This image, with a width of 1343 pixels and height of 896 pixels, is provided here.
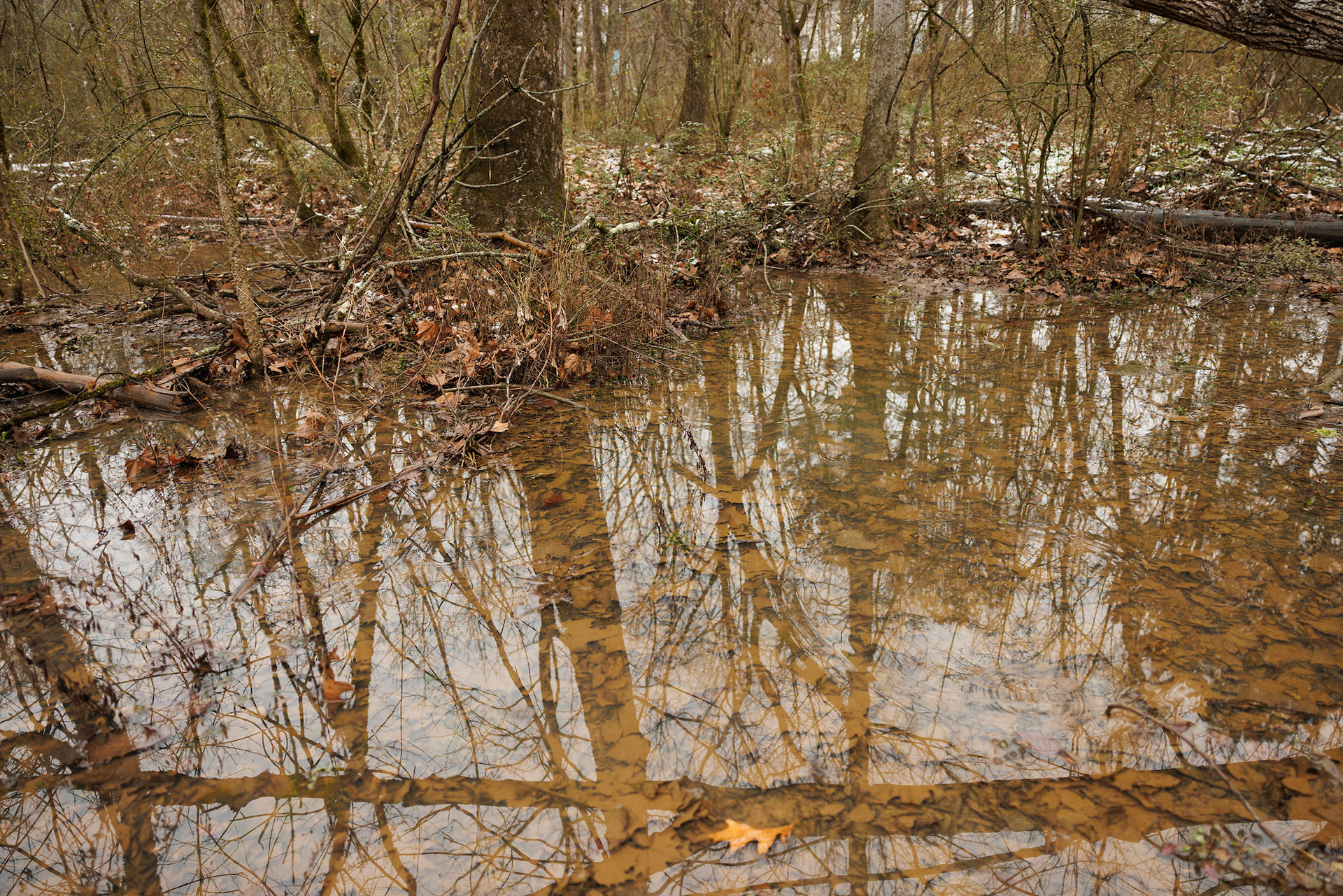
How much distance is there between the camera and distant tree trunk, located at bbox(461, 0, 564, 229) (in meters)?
5.96

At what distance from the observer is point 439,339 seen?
509 centimetres

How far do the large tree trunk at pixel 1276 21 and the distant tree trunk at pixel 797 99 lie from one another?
5854 mm

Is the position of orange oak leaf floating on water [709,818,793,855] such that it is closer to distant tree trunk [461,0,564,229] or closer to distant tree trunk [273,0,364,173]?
distant tree trunk [461,0,564,229]

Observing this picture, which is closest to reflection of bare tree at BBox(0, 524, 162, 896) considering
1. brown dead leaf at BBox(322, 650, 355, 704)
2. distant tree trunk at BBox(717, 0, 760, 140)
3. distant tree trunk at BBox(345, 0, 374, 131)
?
brown dead leaf at BBox(322, 650, 355, 704)

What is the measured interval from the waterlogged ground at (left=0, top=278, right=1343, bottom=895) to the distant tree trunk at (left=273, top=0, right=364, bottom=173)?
5871 millimetres

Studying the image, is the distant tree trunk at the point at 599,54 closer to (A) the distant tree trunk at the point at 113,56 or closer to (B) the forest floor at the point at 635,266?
(B) the forest floor at the point at 635,266

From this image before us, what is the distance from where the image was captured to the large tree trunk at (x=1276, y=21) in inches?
111

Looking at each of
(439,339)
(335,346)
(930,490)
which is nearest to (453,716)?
(930,490)

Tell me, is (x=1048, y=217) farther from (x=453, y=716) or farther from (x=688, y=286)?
(x=453, y=716)

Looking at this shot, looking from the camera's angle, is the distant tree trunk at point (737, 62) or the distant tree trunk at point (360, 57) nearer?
the distant tree trunk at point (360, 57)

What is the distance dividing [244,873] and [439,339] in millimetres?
3805

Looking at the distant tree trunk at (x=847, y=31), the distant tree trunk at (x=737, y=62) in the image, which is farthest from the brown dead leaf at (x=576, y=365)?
the distant tree trunk at (x=847, y=31)

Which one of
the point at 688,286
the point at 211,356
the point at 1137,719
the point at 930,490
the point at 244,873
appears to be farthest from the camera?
the point at 688,286

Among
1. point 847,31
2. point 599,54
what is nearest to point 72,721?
point 847,31
